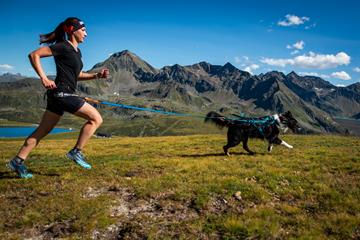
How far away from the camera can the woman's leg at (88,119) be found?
364 inches

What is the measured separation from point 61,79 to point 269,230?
700 centimetres

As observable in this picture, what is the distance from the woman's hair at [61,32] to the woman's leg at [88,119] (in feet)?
7.23

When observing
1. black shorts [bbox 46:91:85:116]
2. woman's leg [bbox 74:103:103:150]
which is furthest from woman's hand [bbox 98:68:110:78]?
black shorts [bbox 46:91:85:116]

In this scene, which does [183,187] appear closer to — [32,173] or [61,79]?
[61,79]

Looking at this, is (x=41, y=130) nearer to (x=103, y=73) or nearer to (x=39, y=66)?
(x=39, y=66)

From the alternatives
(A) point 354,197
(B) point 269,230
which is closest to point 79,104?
(B) point 269,230

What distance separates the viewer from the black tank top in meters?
8.75

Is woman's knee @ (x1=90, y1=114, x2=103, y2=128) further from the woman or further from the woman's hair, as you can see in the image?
the woman's hair

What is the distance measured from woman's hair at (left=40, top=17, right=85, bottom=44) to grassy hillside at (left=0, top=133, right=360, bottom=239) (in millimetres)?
4554

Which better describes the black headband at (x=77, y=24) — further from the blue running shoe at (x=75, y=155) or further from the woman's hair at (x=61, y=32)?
the blue running shoe at (x=75, y=155)

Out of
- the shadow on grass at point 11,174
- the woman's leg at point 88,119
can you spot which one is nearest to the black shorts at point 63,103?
the woman's leg at point 88,119

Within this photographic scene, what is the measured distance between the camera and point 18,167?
32.0 ft

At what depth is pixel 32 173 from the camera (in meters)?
10.9

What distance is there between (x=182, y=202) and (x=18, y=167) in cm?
559
